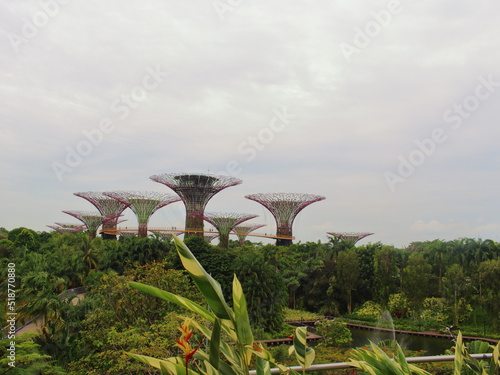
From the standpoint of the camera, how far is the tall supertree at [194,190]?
31.4 metres

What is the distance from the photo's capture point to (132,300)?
10406 mm

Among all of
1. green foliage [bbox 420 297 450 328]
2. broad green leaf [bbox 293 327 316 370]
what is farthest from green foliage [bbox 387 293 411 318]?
broad green leaf [bbox 293 327 316 370]

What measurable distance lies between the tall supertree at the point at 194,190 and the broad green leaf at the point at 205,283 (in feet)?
99.7

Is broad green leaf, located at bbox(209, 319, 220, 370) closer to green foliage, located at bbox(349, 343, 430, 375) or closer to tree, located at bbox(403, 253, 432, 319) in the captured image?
green foliage, located at bbox(349, 343, 430, 375)

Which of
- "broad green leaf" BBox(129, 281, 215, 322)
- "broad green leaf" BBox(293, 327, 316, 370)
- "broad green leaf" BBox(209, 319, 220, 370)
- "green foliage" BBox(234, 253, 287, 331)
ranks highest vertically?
"broad green leaf" BBox(129, 281, 215, 322)

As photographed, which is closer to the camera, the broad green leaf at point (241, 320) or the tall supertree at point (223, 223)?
the broad green leaf at point (241, 320)

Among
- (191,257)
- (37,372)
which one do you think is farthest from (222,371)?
(37,372)

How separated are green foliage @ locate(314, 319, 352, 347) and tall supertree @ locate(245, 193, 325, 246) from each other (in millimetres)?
16696

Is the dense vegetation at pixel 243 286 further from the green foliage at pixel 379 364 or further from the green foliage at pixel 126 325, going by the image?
the green foliage at pixel 379 364

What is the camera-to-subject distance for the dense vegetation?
10094 millimetres

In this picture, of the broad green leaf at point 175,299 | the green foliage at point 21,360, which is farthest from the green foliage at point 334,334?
the broad green leaf at point 175,299

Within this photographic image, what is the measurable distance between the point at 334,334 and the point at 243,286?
421 cm

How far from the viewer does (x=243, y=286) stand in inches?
684

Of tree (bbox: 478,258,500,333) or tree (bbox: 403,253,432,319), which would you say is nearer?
tree (bbox: 478,258,500,333)
